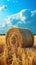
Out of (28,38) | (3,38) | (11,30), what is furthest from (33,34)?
(3,38)

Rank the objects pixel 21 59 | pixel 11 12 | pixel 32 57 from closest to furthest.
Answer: pixel 32 57 < pixel 21 59 < pixel 11 12

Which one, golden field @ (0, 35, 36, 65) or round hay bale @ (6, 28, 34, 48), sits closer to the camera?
golden field @ (0, 35, 36, 65)

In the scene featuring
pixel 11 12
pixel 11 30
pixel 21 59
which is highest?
pixel 11 12

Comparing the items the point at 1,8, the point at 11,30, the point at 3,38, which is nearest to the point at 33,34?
the point at 11,30

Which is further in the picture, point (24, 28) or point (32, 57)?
point (24, 28)

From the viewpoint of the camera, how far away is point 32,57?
8.03 feet

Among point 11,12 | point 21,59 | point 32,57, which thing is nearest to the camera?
point 32,57

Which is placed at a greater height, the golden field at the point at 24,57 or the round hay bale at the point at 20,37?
the round hay bale at the point at 20,37

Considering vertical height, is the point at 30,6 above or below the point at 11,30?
above

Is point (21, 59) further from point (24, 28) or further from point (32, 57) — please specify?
point (24, 28)

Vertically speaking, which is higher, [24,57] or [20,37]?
[20,37]

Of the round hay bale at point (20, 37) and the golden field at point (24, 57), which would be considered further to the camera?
the round hay bale at point (20, 37)

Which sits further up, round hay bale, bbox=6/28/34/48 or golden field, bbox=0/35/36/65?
round hay bale, bbox=6/28/34/48

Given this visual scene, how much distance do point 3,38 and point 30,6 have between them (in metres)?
0.60
